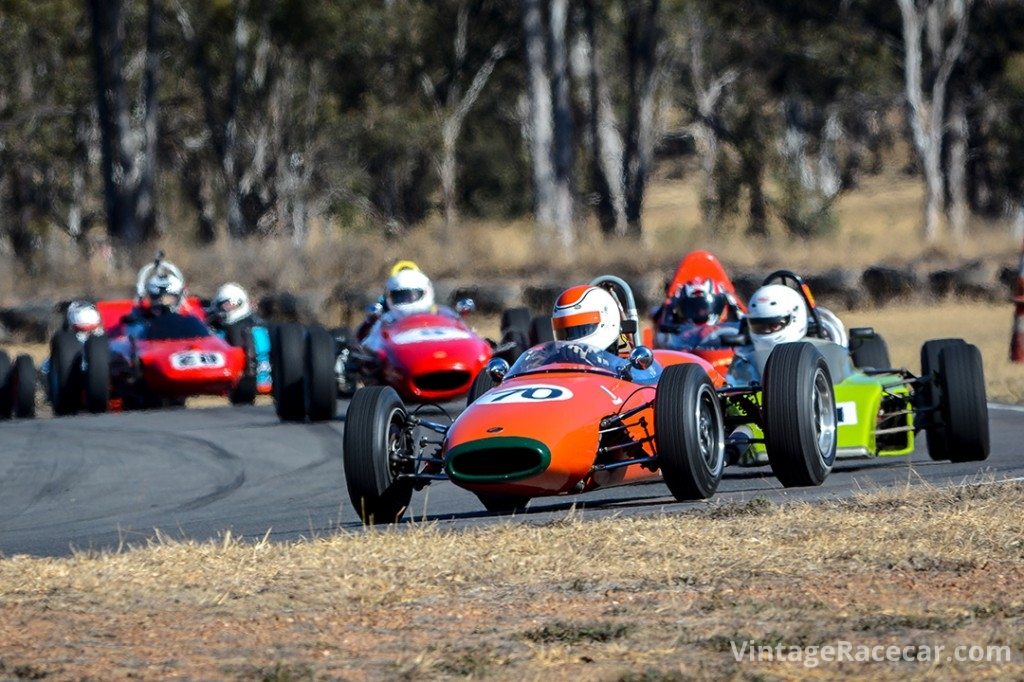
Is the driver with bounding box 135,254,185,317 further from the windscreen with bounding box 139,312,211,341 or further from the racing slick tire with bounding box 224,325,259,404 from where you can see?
the racing slick tire with bounding box 224,325,259,404

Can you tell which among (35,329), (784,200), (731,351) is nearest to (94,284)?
(35,329)

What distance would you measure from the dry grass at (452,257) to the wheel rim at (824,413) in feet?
64.7

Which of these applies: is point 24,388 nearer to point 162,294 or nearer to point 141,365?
point 141,365

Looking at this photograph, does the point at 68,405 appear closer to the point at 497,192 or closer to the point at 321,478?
the point at 321,478

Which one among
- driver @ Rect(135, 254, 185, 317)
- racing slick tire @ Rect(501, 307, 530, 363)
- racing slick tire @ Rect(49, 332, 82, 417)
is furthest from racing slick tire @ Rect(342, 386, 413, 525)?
driver @ Rect(135, 254, 185, 317)

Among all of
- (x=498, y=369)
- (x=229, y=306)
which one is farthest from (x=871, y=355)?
(x=229, y=306)

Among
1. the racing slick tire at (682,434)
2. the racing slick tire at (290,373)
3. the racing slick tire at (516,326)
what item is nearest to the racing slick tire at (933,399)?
the racing slick tire at (682,434)

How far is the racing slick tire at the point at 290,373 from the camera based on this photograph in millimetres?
16859

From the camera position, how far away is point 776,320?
12.5 meters

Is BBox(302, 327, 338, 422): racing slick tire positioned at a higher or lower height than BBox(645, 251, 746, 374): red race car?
lower

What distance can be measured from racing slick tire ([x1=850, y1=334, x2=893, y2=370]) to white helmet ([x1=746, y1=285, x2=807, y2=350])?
112 centimetres

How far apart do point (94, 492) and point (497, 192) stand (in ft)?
152

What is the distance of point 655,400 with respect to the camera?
8875 millimetres

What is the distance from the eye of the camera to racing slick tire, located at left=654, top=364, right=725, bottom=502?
8742 mm
